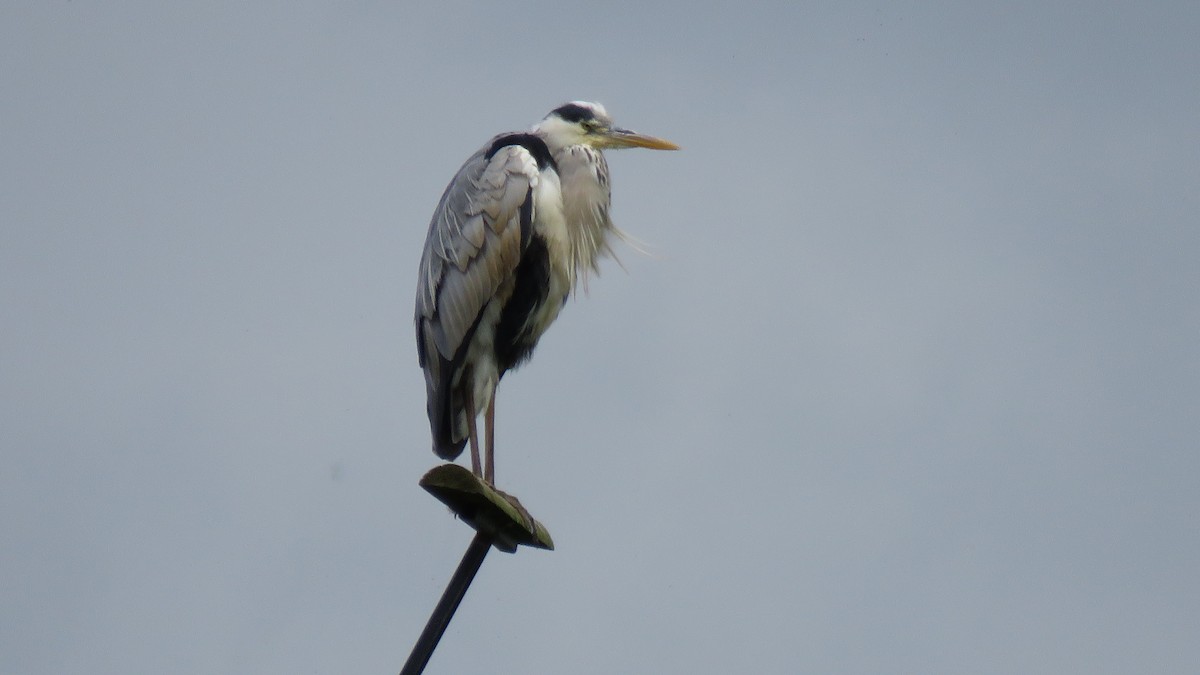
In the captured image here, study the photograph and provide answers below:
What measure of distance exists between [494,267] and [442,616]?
8.97 feet

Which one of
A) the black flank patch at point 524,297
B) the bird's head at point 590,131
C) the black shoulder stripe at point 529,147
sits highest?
the bird's head at point 590,131

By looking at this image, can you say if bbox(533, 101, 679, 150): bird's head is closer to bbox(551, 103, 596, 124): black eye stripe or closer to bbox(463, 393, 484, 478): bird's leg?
bbox(551, 103, 596, 124): black eye stripe

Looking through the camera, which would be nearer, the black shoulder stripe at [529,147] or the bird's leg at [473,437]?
the bird's leg at [473,437]

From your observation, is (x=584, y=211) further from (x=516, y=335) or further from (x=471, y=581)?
(x=471, y=581)

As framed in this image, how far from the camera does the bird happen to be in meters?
6.38

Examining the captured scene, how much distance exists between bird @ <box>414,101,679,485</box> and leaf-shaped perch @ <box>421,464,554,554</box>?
62.5 inches

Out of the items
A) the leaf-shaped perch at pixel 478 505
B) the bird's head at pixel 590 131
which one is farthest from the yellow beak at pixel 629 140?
the leaf-shaped perch at pixel 478 505

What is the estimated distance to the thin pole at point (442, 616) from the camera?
12.4 ft

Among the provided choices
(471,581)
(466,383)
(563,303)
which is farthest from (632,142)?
(471,581)

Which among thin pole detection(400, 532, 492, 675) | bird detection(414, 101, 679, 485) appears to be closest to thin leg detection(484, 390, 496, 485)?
bird detection(414, 101, 679, 485)

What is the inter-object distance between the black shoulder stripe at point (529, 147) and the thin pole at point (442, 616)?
9.59 feet

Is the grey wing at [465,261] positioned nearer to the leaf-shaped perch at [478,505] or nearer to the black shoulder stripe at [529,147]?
the black shoulder stripe at [529,147]

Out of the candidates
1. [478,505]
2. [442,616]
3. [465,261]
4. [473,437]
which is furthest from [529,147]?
[442,616]

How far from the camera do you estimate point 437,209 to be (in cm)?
689
